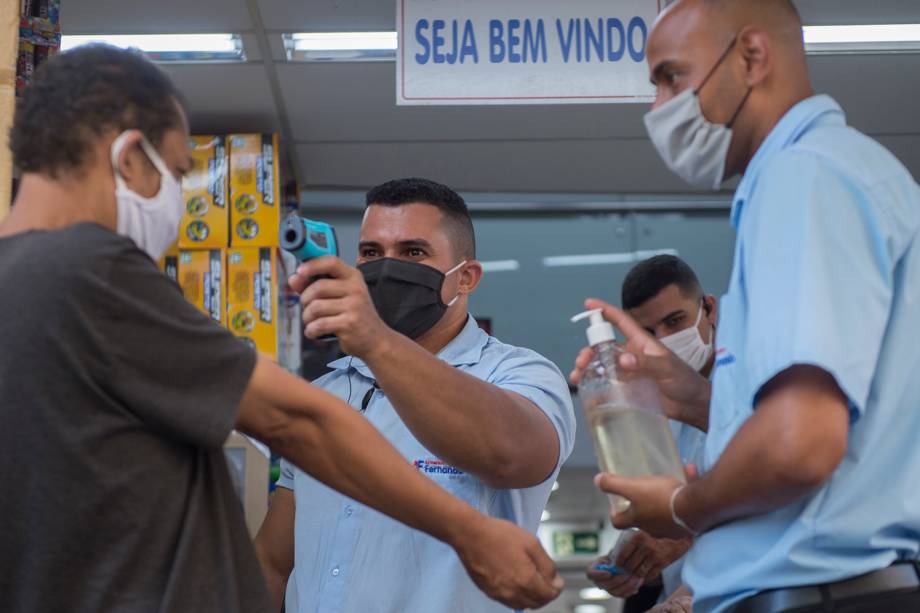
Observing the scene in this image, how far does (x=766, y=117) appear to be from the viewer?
73.7 inches

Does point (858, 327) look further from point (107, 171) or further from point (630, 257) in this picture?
point (630, 257)

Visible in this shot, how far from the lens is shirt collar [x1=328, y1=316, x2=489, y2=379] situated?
2.79 meters

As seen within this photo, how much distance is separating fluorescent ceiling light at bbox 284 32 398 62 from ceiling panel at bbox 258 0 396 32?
0.05 metres

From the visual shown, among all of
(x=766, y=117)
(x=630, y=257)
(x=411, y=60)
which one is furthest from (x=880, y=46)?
(x=766, y=117)

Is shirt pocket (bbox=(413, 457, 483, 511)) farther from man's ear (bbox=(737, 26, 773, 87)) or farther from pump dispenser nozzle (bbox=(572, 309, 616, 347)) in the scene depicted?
man's ear (bbox=(737, 26, 773, 87))

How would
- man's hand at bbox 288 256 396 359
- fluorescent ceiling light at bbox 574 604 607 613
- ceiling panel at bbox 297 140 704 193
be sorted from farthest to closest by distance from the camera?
fluorescent ceiling light at bbox 574 604 607 613 < ceiling panel at bbox 297 140 704 193 < man's hand at bbox 288 256 396 359

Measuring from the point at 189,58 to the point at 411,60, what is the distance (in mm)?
976

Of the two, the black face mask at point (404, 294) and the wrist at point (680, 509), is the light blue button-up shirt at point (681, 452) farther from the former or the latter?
the wrist at point (680, 509)

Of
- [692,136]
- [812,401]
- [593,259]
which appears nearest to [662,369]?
[692,136]

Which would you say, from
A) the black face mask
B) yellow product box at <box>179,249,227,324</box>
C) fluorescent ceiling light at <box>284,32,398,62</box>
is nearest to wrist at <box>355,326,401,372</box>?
the black face mask

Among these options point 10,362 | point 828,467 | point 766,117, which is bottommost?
point 828,467

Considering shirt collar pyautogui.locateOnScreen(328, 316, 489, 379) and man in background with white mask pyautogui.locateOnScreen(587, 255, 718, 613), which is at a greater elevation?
man in background with white mask pyautogui.locateOnScreen(587, 255, 718, 613)

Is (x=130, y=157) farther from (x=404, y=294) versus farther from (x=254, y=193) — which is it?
(x=254, y=193)


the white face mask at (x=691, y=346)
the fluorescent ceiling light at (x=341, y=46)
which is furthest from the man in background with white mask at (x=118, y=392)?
the fluorescent ceiling light at (x=341, y=46)
